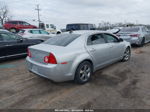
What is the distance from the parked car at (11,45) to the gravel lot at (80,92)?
63.1 inches

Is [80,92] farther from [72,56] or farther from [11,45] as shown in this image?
[11,45]

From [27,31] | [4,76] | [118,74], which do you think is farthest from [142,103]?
[27,31]

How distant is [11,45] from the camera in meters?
5.65

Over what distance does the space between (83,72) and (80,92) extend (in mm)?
602

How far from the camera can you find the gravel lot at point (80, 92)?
261cm

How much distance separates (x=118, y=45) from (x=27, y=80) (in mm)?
3517

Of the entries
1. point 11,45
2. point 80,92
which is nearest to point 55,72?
point 80,92

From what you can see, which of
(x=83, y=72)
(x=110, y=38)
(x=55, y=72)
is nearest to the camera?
(x=55, y=72)

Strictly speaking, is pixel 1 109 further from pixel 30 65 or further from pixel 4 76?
pixel 4 76

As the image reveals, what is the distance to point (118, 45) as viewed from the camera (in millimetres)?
4809

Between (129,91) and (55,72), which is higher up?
(55,72)

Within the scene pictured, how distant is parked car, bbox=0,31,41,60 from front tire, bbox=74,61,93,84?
384cm

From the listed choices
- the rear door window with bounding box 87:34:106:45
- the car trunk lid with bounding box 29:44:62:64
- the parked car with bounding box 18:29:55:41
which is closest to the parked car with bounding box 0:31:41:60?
the car trunk lid with bounding box 29:44:62:64

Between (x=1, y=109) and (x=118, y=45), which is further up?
(x=118, y=45)
